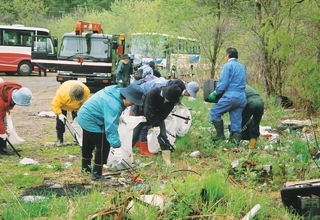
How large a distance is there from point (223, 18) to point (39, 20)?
107 ft

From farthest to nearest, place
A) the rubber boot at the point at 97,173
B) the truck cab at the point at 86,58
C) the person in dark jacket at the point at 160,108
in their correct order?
the truck cab at the point at 86,58 → the person in dark jacket at the point at 160,108 → the rubber boot at the point at 97,173

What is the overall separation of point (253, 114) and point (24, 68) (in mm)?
20504

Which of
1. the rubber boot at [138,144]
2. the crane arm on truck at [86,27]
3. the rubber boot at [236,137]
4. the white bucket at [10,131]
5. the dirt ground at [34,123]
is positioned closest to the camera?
the white bucket at [10,131]

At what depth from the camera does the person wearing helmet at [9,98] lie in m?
7.05

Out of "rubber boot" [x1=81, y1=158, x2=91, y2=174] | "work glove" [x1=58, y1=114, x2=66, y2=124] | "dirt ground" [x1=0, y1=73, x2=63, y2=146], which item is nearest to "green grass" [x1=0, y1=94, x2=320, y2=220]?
"rubber boot" [x1=81, y1=158, x2=91, y2=174]

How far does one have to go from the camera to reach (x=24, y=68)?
26125 millimetres

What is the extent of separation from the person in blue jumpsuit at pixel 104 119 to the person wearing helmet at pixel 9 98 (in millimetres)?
1590

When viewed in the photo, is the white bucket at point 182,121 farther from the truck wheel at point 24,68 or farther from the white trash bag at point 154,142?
the truck wheel at point 24,68

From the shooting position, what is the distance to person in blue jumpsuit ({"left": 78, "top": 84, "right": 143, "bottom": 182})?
547cm

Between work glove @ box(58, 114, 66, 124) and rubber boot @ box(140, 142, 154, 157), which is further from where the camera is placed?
work glove @ box(58, 114, 66, 124)

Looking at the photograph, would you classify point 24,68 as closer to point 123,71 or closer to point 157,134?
point 123,71

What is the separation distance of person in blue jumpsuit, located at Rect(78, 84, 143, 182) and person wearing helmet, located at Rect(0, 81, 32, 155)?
5.22 ft

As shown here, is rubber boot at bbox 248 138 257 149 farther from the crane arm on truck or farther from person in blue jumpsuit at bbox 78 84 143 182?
the crane arm on truck

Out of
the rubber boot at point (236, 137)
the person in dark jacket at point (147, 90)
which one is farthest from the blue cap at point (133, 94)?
the rubber boot at point (236, 137)
